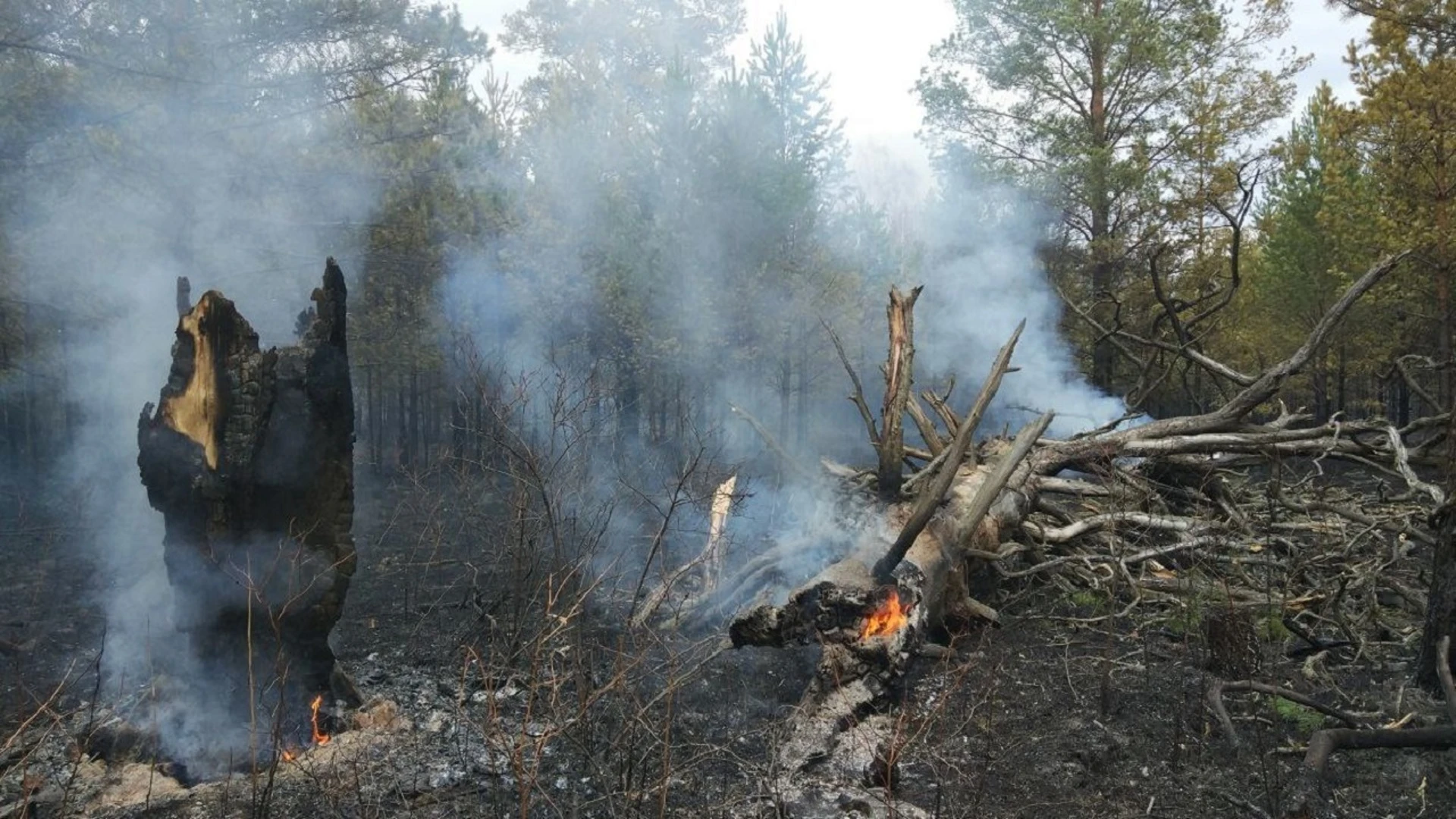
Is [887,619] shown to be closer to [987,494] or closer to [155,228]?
[987,494]

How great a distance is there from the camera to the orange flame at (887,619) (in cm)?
511

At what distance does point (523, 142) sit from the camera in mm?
18844

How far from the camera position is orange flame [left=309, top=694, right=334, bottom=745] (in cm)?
437

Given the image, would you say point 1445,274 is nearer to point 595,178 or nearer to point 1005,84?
point 1005,84

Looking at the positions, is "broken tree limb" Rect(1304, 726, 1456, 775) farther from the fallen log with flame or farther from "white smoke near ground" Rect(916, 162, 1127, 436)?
"white smoke near ground" Rect(916, 162, 1127, 436)

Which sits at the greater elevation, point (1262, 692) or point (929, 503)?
point (929, 503)

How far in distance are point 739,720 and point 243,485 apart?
2990mm

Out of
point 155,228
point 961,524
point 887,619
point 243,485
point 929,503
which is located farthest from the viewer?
point 155,228

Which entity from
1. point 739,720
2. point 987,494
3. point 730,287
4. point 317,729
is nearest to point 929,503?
point 987,494

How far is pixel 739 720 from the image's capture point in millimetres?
4746

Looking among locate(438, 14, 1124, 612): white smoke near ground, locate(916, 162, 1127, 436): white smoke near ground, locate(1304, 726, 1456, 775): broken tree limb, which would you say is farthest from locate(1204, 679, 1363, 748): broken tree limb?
locate(916, 162, 1127, 436): white smoke near ground

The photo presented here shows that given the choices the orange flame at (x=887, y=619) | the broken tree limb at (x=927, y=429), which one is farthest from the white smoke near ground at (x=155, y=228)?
the broken tree limb at (x=927, y=429)

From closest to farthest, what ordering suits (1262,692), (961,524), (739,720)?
(1262,692), (739,720), (961,524)

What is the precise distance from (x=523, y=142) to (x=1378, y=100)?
15715 millimetres
